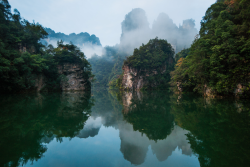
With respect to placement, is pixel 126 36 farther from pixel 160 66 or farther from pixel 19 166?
pixel 19 166

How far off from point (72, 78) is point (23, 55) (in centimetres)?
1290

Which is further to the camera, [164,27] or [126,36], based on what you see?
[126,36]

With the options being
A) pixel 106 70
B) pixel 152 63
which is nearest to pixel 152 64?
pixel 152 63

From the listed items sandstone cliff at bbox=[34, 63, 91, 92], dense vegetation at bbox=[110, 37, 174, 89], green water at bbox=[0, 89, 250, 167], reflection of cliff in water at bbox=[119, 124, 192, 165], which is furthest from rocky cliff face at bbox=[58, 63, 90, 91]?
reflection of cliff in water at bbox=[119, 124, 192, 165]

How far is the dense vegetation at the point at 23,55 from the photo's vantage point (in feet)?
47.4

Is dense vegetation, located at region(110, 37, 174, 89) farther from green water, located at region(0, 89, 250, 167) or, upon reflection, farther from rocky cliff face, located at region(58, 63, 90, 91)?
green water, located at region(0, 89, 250, 167)

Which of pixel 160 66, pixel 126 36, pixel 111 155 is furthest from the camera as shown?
pixel 126 36

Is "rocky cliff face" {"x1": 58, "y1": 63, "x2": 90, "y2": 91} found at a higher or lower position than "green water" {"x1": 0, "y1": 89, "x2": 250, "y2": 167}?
higher

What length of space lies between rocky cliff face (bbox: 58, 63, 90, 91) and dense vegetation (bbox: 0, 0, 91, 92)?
129 centimetres

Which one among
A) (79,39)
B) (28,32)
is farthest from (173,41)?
(79,39)

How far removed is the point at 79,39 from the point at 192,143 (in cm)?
17917

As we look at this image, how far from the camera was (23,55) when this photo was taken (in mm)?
16234

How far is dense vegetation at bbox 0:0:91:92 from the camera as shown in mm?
14445

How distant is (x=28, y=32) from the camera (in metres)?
21.9
